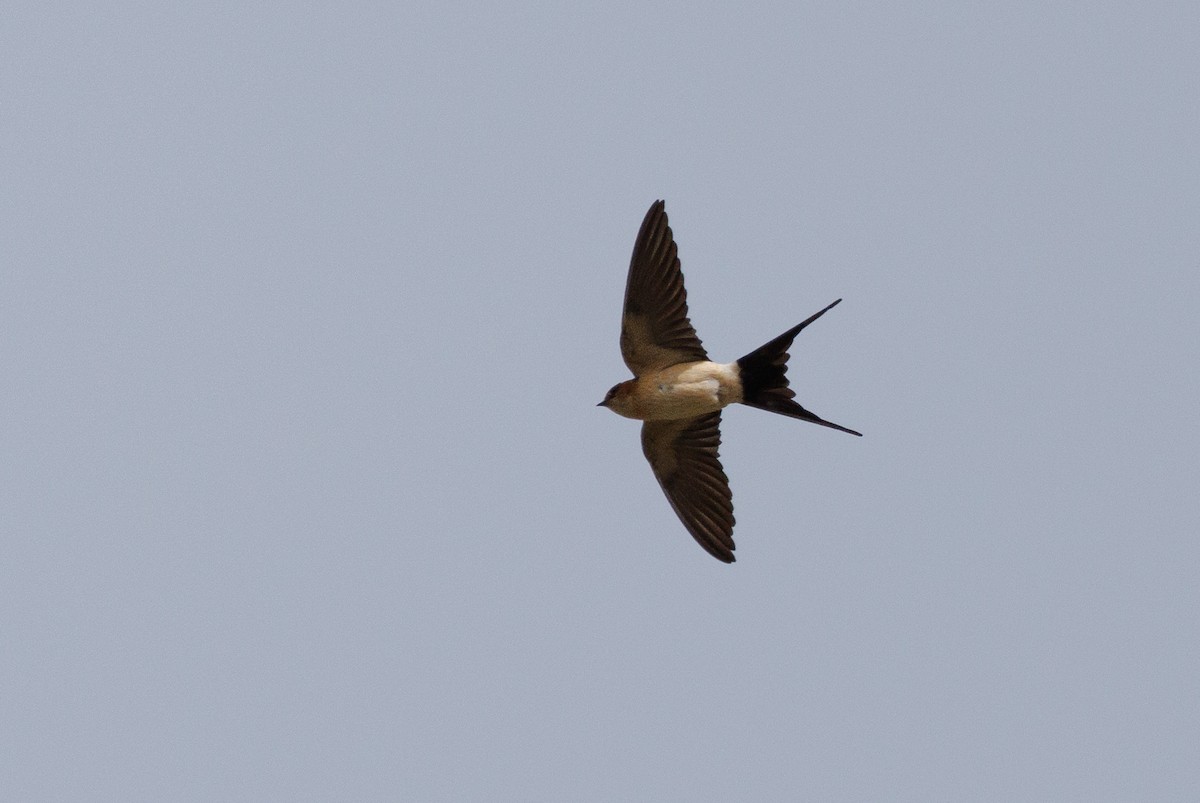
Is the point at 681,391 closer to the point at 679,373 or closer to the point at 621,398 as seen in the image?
the point at 679,373

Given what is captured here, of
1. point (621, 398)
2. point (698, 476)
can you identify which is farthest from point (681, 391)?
point (698, 476)

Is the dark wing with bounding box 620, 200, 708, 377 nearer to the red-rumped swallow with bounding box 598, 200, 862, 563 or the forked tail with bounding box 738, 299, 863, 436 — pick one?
the red-rumped swallow with bounding box 598, 200, 862, 563

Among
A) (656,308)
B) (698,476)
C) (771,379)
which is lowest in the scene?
(698,476)

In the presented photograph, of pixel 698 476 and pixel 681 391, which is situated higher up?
pixel 681 391

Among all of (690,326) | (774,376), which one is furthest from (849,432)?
(690,326)

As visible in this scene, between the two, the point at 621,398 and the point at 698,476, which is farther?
the point at 698,476

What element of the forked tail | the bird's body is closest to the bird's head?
the bird's body

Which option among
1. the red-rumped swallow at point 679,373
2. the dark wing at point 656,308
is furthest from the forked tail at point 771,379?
the dark wing at point 656,308
